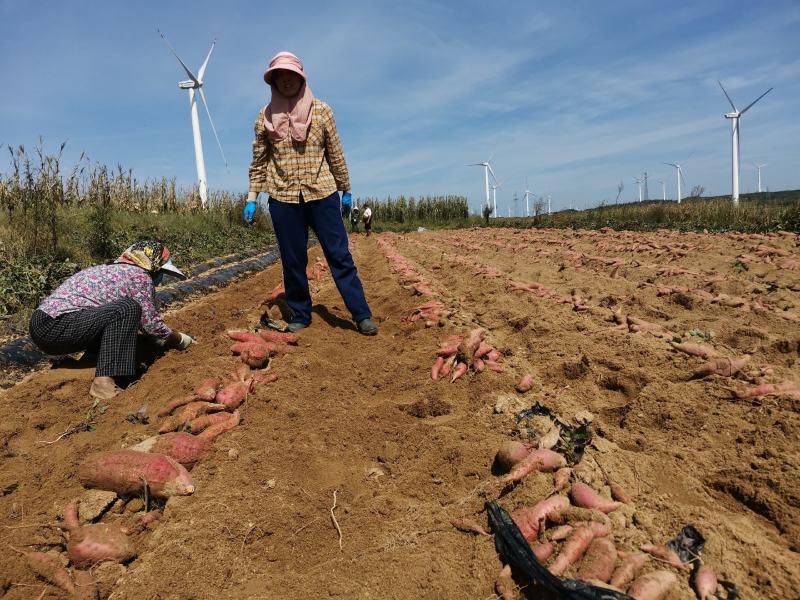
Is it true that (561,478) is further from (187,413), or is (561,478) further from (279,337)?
(279,337)

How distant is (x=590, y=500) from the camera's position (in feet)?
5.48

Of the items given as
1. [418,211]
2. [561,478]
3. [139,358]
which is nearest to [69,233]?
[139,358]

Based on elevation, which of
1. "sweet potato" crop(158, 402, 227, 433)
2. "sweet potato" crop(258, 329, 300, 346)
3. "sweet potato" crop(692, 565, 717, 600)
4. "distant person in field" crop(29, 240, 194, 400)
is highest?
"distant person in field" crop(29, 240, 194, 400)

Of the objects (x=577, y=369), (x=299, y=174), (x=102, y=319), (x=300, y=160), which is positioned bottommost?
(x=577, y=369)

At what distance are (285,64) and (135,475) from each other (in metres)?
2.97

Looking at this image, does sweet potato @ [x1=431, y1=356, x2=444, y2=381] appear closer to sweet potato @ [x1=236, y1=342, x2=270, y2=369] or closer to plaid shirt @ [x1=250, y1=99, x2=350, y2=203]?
sweet potato @ [x1=236, y1=342, x2=270, y2=369]

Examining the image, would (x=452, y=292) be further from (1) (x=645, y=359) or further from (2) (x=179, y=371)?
(2) (x=179, y=371)

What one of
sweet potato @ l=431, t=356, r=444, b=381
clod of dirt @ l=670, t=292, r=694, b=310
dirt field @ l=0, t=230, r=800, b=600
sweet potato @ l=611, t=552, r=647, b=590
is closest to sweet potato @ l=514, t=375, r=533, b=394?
dirt field @ l=0, t=230, r=800, b=600

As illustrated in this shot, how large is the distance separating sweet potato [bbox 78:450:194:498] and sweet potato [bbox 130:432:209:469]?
0.13 meters

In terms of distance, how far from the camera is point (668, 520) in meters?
1.62

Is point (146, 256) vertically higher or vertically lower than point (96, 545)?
higher

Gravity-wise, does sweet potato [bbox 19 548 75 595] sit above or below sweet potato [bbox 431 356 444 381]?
below

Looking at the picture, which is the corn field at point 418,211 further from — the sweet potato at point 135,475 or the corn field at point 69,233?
the sweet potato at point 135,475

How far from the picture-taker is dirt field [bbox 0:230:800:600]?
1572 millimetres
